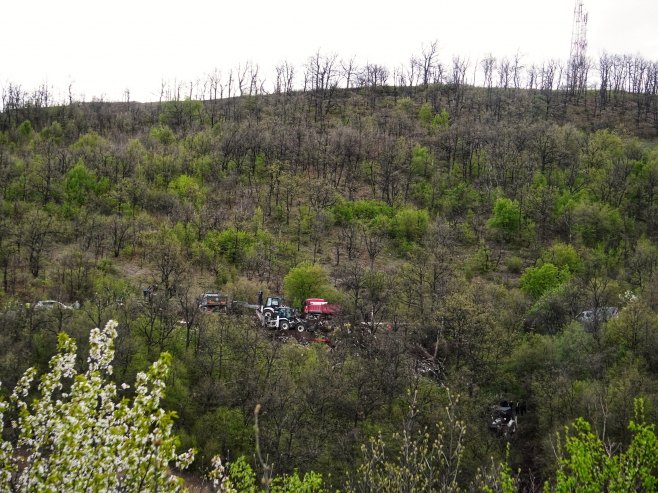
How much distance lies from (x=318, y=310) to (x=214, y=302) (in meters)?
7.67

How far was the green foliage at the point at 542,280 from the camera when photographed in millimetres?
42844

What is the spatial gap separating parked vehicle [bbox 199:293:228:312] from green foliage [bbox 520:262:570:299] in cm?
2393

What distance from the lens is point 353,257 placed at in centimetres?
5169

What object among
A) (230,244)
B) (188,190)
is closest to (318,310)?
(230,244)

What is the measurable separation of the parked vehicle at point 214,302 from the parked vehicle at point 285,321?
3.84 metres

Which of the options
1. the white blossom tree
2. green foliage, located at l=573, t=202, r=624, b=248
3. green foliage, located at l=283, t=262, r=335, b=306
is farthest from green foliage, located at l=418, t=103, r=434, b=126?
the white blossom tree

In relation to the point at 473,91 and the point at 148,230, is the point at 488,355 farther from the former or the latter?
the point at 473,91

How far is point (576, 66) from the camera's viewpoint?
10075cm

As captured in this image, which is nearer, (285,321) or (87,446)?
(87,446)

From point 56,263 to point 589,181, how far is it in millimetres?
57207

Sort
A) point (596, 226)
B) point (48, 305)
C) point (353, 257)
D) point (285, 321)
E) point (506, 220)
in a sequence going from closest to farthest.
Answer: point (48, 305) < point (285, 321) < point (353, 257) < point (596, 226) < point (506, 220)

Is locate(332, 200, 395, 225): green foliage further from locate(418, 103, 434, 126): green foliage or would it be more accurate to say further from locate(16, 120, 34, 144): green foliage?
locate(16, 120, 34, 144): green foliage

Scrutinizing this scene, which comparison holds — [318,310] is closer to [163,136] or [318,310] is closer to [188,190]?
[188,190]

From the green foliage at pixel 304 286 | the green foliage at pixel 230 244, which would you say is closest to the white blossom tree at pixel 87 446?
the green foliage at pixel 304 286
